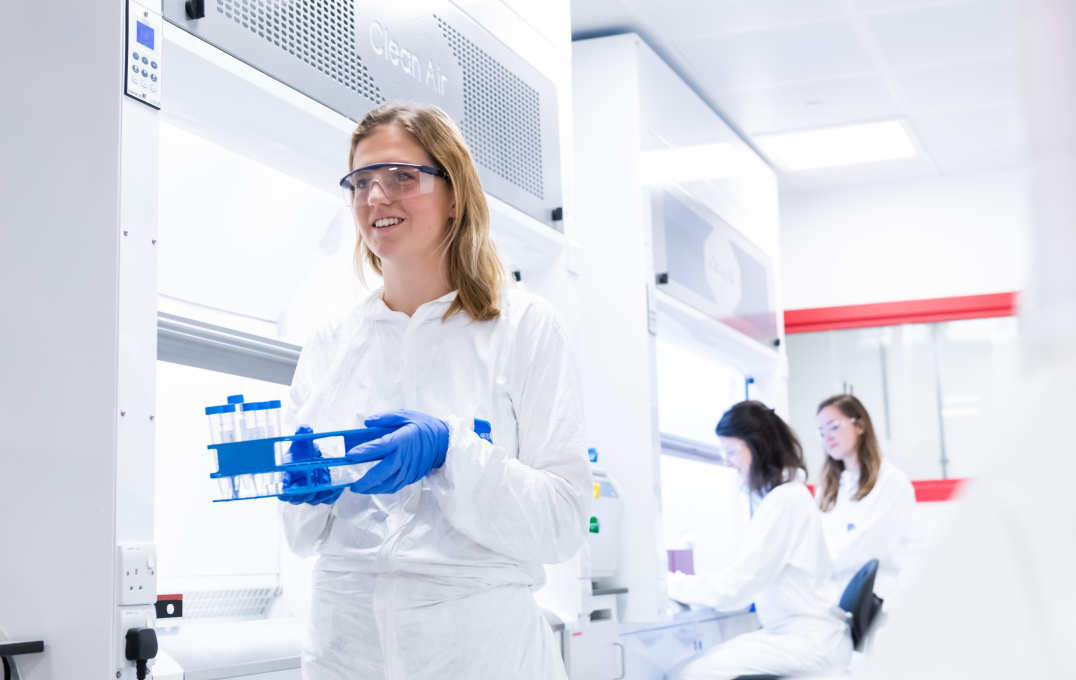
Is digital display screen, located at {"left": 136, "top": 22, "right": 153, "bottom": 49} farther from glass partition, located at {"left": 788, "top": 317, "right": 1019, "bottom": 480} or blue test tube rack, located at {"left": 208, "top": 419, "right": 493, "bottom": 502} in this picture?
glass partition, located at {"left": 788, "top": 317, "right": 1019, "bottom": 480}

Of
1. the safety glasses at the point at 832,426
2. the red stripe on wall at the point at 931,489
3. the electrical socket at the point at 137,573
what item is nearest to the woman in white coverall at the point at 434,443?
the electrical socket at the point at 137,573

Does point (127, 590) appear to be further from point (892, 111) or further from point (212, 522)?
point (892, 111)

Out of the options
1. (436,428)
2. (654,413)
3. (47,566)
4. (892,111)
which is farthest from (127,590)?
(892,111)

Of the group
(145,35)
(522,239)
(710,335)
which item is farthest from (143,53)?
(710,335)

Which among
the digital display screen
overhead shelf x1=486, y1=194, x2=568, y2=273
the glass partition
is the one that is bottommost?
the glass partition

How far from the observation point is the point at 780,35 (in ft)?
14.1

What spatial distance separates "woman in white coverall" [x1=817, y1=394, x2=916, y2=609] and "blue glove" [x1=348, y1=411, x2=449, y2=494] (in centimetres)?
331

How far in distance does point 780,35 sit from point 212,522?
3019mm

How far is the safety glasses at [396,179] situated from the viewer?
5.36 feet

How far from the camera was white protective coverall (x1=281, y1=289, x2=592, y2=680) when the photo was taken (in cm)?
144

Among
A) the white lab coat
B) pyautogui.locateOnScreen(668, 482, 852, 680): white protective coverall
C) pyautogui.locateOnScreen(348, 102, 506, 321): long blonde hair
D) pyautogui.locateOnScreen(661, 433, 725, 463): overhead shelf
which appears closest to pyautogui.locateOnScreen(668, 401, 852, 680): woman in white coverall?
pyautogui.locateOnScreen(668, 482, 852, 680): white protective coverall

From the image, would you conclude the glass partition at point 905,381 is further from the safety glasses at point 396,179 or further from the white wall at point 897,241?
the safety glasses at point 396,179

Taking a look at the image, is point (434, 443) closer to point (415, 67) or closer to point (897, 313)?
point (415, 67)

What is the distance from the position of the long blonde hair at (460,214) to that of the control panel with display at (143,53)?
32 centimetres
